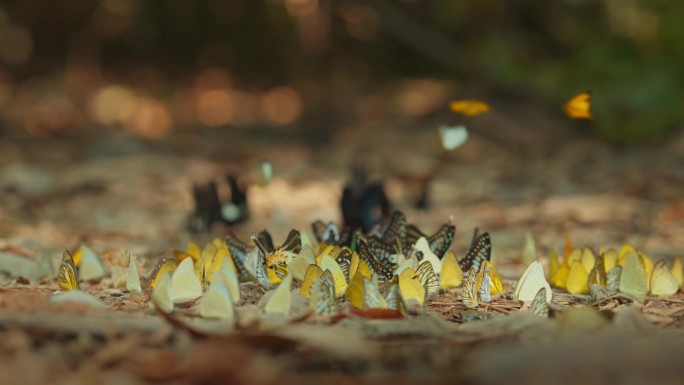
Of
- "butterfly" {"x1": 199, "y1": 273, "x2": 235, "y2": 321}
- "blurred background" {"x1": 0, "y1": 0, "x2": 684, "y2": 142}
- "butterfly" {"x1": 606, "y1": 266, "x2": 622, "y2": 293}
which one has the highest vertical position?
"blurred background" {"x1": 0, "y1": 0, "x2": 684, "y2": 142}

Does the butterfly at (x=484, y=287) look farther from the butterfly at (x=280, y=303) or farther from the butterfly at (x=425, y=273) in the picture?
the butterfly at (x=280, y=303)

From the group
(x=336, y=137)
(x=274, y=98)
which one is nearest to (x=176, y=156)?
(x=336, y=137)

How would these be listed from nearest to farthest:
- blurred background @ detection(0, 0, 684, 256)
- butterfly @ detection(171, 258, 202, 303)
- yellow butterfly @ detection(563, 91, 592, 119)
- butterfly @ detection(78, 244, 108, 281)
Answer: butterfly @ detection(171, 258, 202, 303) → butterfly @ detection(78, 244, 108, 281) → yellow butterfly @ detection(563, 91, 592, 119) → blurred background @ detection(0, 0, 684, 256)

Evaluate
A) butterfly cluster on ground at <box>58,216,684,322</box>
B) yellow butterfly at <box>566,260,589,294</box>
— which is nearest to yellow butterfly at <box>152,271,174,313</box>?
butterfly cluster on ground at <box>58,216,684,322</box>

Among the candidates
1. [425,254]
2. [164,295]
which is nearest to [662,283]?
[425,254]

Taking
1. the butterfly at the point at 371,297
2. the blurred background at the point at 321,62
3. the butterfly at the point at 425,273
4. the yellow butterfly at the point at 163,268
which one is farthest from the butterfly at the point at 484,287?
the blurred background at the point at 321,62

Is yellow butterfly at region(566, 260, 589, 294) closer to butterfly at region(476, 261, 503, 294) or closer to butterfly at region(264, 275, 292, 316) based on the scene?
butterfly at region(476, 261, 503, 294)
